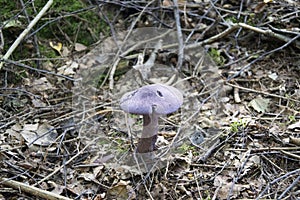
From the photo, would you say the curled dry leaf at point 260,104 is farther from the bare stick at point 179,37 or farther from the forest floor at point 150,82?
the bare stick at point 179,37

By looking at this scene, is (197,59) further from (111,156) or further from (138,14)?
(111,156)

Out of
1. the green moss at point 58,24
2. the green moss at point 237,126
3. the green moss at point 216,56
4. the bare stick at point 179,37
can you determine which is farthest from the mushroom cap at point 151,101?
the green moss at point 58,24

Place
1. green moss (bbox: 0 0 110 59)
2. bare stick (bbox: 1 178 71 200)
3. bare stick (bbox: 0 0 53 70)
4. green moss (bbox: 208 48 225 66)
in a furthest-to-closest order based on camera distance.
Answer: green moss (bbox: 208 48 225 66), green moss (bbox: 0 0 110 59), bare stick (bbox: 0 0 53 70), bare stick (bbox: 1 178 71 200)

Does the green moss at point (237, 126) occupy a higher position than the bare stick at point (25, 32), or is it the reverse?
the bare stick at point (25, 32)

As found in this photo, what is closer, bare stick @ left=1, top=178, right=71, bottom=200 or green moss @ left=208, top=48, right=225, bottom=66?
bare stick @ left=1, top=178, right=71, bottom=200

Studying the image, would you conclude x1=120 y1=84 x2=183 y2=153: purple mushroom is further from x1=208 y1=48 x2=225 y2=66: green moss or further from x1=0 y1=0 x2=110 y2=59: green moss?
x1=0 y1=0 x2=110 y2=59: green moss

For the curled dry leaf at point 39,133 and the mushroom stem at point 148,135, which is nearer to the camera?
the mushroom stem at point 148,135

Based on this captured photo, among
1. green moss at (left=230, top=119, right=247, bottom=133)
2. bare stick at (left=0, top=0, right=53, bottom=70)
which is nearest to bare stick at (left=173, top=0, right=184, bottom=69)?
green moss at (left=230, top=119, right=247, bottom=133)
